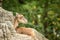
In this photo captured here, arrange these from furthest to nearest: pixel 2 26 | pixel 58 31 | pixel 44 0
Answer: pixel 44 0
pixel 58 31
pixel 2 26

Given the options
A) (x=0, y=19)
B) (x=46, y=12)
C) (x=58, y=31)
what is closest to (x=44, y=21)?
(x=46, y=12)

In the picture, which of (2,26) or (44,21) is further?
(44,21)

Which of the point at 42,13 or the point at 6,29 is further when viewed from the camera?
the point at 42,13

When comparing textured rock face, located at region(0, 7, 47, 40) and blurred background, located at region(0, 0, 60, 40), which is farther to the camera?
blurred background, located at region(0, 0, 60, 40)

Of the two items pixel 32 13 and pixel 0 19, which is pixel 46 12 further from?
pixel 0 19

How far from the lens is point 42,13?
985cm

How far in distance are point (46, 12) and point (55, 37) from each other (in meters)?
1.69

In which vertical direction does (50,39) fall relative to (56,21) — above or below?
below

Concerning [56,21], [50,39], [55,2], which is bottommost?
[50,39]

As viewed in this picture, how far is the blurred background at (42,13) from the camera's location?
862 centimetres

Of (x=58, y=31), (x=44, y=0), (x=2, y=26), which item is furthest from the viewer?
(x=44, y=0)

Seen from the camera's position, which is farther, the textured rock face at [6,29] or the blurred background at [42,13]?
the blurred background at [42,13]

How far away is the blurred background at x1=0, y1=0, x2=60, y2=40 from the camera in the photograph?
28.3 feet

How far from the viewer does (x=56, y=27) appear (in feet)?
29.3
